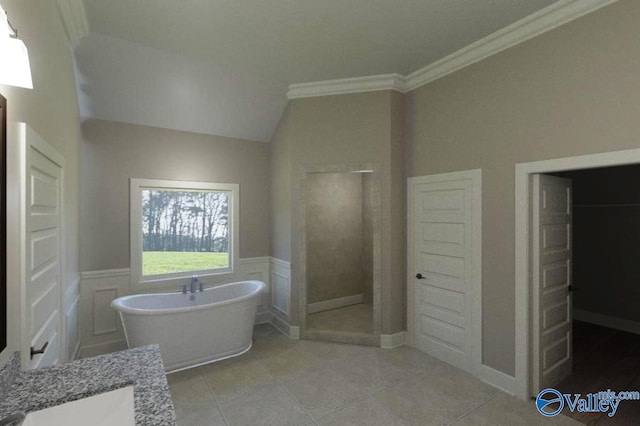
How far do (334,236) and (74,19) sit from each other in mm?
3865

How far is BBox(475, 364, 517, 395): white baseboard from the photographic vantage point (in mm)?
2482

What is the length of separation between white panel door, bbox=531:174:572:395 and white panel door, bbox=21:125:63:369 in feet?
10.6

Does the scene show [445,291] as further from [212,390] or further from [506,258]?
[212,390]

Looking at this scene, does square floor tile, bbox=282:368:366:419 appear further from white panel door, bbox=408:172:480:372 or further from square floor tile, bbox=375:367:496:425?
white panel door, bbox=408:172:480:372

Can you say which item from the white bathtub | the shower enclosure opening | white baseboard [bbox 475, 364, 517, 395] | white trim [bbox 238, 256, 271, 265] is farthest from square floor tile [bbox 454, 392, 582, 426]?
white trim [bbox 238, 256, 271, 265]

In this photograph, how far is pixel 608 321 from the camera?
3.89 m

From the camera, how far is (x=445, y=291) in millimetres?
3035

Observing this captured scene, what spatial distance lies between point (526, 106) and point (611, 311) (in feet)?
11.0

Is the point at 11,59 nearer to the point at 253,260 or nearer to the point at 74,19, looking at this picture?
the point at 74,19

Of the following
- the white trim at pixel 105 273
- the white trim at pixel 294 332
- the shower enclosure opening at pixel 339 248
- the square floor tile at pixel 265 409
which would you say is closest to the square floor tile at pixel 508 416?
the square floor tile at pixel 265 409

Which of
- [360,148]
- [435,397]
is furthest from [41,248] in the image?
[435,397]

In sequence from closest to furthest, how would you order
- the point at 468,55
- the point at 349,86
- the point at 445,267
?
the point at 468,55 < the point at 445,267 < the point at 349,86

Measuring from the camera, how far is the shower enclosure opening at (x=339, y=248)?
468 cm

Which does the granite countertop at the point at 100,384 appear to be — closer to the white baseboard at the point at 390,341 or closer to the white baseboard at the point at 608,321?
the white baseboard at the point at 390,341
